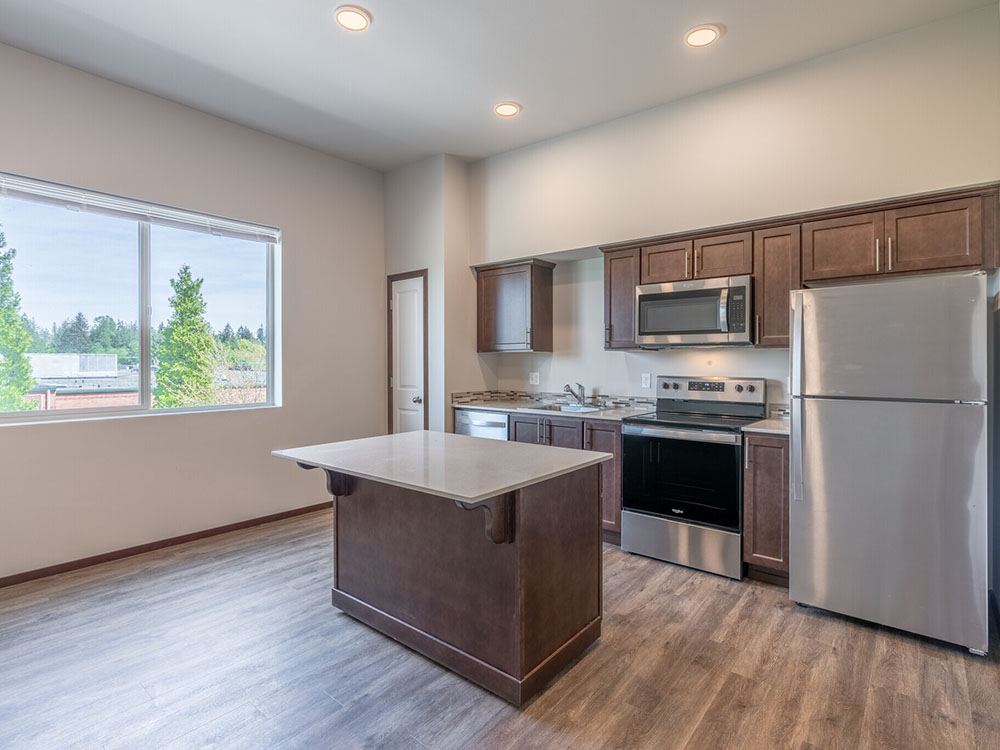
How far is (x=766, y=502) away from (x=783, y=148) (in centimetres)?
209

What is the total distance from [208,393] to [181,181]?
151 cm

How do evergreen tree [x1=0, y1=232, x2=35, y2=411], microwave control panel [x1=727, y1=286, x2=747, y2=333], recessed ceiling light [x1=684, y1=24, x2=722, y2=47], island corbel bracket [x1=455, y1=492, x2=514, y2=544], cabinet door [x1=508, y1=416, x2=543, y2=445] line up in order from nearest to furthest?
1. island corbel bracket [x1=455, y1=492, x2=514, y2=544]
2. recessed ceiling light [x1=684, y1=24, x2=722, y2=47]
3. evergreen tree [x1=0, y1=232, x2=35, y2=411]
4. microwave control panel [x1=727, y1=286, x2=747, y2=333]
5. cabinet door [x1=508, y1=416, x2=543, y2=445]

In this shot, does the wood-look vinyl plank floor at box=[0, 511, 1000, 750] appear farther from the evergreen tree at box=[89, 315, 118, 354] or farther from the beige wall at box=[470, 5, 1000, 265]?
the beige wall at box=[470, 5, 1000, 265]

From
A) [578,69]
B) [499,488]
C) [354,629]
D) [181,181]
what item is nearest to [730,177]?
[578,69]

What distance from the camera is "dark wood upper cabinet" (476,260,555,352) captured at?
173 inches

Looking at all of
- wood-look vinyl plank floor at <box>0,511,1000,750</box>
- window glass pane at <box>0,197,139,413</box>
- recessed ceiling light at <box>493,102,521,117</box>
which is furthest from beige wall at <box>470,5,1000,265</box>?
window glass pane at <box>0,197,139,413</box>

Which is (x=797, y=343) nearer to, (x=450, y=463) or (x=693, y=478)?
(x=693, y=478)

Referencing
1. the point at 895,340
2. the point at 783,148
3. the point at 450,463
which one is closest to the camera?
the point at 450,463

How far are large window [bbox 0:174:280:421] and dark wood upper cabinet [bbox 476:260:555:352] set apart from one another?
1784mm

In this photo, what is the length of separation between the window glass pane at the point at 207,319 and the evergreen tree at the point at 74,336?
38 cm

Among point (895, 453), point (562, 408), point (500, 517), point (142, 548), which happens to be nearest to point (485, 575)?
point (500, 517)

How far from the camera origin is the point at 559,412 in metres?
3.89

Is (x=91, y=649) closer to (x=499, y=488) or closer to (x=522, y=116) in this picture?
(x=499, y=488)

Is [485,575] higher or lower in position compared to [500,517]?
lower
